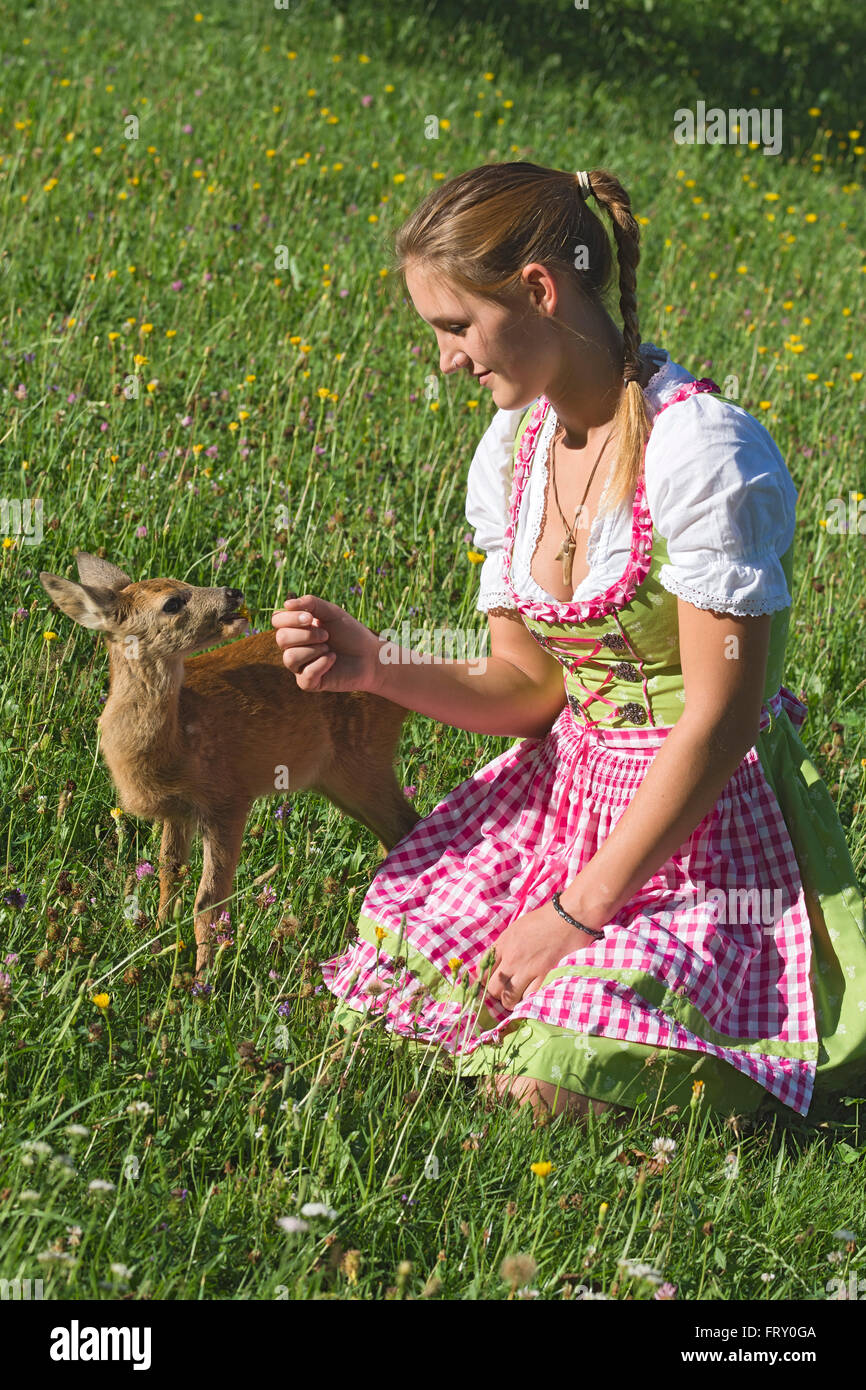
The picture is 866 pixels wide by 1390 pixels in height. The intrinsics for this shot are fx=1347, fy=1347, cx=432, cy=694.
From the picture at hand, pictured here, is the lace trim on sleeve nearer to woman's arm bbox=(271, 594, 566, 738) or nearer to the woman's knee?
woman's arm bbox=(271, 594, 566, 738)

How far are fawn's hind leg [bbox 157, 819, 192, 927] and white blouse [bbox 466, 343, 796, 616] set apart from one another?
4.02ft

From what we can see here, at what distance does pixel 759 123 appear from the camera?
12914 mm

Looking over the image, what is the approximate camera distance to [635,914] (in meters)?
3.21

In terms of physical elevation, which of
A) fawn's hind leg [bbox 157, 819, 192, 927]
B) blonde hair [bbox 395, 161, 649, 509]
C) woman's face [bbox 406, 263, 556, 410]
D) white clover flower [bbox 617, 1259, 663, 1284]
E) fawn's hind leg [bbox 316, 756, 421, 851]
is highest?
blonde hair [bbox 395, 161, 649, 509]

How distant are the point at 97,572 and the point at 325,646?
2.41ft

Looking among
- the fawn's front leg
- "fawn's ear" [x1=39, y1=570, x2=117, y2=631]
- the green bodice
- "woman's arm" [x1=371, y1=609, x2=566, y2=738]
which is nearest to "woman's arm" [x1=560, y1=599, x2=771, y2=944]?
the green bodice

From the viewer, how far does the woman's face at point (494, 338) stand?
2.96 metres

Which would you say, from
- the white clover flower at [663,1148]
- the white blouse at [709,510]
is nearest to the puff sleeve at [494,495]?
the white blouse at [709,510]

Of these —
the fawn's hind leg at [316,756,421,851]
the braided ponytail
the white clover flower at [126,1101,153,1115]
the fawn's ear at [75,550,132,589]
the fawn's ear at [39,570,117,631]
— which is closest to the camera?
the white clover flower at [126,1101,153,1115]

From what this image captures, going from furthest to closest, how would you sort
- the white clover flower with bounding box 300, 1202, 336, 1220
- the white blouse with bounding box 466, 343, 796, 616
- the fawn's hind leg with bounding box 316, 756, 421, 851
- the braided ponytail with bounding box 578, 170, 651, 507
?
the fawn's hind leg with bounding box 316, 756, 421, 851
the braided ponytail with bounding box 578, 170, 651, 507
the white blouse with bounding box 466, 343, 796, 616
the white clover flower with bounding box 300, 1202, 336, 1220

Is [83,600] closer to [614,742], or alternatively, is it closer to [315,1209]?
[614,742]

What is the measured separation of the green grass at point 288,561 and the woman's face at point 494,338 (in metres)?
1.30

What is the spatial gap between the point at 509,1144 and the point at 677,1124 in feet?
1.56

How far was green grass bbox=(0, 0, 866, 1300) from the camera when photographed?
250cm
